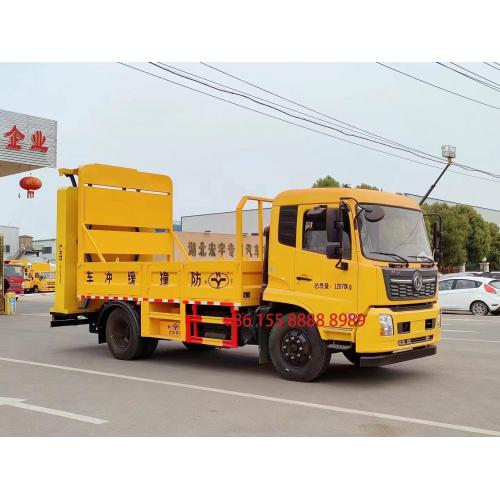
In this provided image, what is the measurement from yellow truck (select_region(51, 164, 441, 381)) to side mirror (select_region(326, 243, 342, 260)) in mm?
18

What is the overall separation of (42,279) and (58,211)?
3225 cm

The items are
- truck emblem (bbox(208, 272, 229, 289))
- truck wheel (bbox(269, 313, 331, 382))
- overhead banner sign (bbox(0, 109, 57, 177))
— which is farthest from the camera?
overhead banner sign (bbox(0, 109, 57, 177))

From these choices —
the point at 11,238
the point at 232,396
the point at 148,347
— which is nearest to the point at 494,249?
the point at 148,347

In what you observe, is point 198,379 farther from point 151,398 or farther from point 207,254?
point 207,254

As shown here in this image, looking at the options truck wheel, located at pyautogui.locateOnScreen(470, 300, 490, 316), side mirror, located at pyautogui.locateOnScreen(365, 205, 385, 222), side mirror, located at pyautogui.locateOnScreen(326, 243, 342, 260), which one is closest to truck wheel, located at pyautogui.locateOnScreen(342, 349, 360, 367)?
side mirror, located at pyautogui.locateOnScreen(326, 243, 342, 260)

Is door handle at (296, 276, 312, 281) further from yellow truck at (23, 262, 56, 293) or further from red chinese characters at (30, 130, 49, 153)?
yellow truck at (23, 262, 56, 293)

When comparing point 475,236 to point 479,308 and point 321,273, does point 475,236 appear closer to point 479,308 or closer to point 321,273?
point 479,308

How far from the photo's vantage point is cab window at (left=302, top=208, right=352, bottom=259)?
816cm

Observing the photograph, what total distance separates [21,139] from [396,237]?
15.9 metres

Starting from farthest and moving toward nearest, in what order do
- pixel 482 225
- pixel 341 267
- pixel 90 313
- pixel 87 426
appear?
pixel 482 225 < pixel 90 313 < pixel 341 267 < pixel 87 426

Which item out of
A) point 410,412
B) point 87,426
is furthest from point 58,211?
point 410,412

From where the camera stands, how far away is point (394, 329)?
8.05 metres

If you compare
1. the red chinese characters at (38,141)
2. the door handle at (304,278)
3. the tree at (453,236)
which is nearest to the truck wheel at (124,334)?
the door handle at (304,278)

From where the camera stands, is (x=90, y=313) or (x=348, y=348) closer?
(x=348, y=348)
